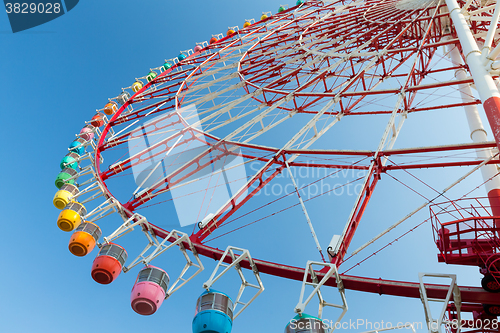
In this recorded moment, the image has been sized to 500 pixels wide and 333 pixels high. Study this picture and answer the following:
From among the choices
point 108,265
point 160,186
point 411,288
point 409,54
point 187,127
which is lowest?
point 411,288

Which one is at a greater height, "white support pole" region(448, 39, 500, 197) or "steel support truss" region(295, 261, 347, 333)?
"white support pole" region(448, 39, 500, 197)

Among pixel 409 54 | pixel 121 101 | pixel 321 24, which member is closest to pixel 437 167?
pixel 409 54

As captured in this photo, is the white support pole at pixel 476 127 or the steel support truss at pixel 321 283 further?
the white support pole at pixel 476 127

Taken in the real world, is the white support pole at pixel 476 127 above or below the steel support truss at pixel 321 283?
above

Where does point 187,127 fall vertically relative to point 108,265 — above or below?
above

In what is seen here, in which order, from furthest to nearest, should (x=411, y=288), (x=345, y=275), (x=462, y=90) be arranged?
(x=462, y=90), (x=345, y=275), (x=411, y=288)

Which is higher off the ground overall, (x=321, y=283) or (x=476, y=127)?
(x=476, y=127)

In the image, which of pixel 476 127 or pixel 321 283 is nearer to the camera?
pixel 321 283

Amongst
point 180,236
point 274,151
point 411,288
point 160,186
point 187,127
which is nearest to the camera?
point 411,288

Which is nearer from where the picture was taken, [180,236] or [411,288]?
[411,288]

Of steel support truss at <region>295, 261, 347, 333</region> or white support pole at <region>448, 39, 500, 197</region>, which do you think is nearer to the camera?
steel support truss at <region>295, 261, 347, 333</region>

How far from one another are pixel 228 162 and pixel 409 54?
939cm

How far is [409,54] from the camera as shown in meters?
16.9

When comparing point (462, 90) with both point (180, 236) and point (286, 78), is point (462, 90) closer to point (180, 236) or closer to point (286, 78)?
A: point (286, 78)
